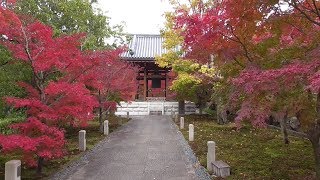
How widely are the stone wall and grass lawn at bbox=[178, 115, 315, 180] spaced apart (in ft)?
45.3

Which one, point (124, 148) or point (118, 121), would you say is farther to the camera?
point (118, 121)

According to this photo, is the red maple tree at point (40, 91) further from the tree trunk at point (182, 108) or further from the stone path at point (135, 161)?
the tree trunk at point (182, 108)

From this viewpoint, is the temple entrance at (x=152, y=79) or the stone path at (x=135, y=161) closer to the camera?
the stone path at (x=135, y=161)

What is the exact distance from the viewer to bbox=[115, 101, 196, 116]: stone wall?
3116 cm

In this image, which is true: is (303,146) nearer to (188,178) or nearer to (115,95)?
(188,178)

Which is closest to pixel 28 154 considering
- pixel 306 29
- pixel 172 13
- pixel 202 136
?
pixel 306 29

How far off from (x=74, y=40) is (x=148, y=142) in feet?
23.2

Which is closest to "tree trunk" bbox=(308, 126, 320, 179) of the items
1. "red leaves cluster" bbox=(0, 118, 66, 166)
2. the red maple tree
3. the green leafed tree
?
the red maple tree

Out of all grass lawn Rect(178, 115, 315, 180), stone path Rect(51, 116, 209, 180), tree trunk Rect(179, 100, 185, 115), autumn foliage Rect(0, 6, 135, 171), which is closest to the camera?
autumn foliage Rect(0, 6, 135, 171)

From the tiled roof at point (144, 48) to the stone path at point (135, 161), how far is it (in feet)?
57.3

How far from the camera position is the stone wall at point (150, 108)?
102ft

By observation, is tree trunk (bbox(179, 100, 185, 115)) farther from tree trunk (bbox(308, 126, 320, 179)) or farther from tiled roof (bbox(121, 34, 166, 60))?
tree trunk (bbox(308, 126, 320, 179))

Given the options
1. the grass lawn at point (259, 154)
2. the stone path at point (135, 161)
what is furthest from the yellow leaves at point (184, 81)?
the stone path at point (135, 161)

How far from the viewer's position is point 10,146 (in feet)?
23.5
